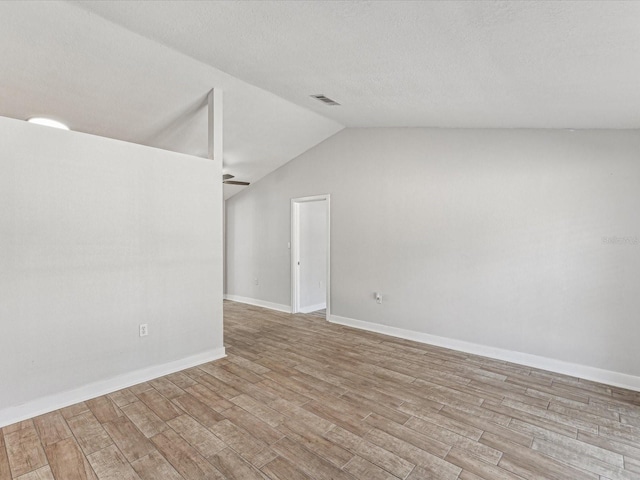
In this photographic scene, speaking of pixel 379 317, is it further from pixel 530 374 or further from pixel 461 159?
pixel 461 159

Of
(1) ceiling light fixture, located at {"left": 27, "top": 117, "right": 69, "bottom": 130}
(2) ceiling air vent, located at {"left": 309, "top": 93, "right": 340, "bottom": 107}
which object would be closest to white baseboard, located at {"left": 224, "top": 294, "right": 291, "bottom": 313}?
(2) ceiling air vent, located at {"left": 309, "top": 93, "right": 340, "bottom": 107}

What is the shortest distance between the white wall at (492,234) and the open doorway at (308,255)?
0.50 m

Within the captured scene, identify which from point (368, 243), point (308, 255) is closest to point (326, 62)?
point (368, 243)

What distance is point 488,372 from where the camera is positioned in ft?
11.3

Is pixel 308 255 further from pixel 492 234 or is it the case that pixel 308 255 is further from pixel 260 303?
pixel 492 234

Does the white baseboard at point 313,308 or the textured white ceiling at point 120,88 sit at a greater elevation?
the textured white ceiling at point 120,88

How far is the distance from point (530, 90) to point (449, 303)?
258cm

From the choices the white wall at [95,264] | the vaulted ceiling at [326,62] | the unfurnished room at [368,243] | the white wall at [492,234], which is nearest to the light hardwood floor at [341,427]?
the unfurnished room at [368,243]

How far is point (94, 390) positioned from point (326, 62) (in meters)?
3.45

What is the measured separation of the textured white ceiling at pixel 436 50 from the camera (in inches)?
66.7

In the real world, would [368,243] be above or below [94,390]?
above

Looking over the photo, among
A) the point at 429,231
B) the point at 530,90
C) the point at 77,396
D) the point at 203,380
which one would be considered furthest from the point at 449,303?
the point at 77,396

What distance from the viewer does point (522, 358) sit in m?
3.68

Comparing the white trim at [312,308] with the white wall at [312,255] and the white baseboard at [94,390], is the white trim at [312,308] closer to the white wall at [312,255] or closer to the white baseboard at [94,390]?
the white wall at [312,255]
